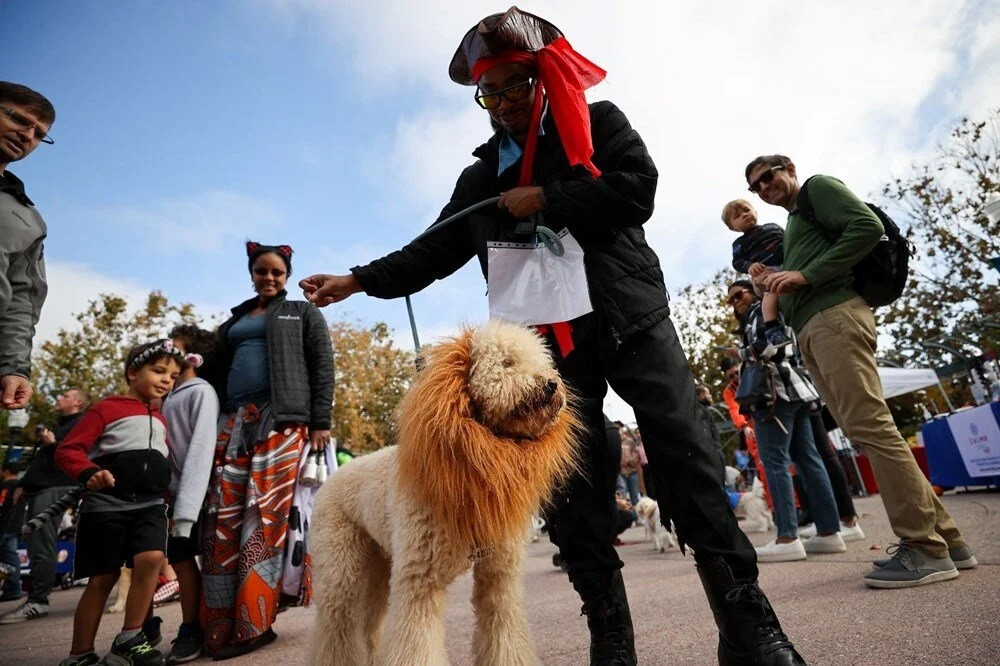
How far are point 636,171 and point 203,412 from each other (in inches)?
134

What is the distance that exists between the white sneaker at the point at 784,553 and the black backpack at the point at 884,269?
7.19 feet

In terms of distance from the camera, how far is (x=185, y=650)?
381cm

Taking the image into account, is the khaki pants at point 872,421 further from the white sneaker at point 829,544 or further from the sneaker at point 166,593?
the sneaker at point 166,593

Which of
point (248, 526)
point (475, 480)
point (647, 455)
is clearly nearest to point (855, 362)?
point (647, 455)

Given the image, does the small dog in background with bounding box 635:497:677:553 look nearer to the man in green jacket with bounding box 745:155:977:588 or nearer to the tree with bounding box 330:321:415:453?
the man in green jacket with bounding box 745:155:977:588

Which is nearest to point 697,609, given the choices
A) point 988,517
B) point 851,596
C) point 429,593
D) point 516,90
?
point 851,596

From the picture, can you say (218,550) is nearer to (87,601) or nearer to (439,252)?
(87,601)

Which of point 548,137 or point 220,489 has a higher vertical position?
point 548,137

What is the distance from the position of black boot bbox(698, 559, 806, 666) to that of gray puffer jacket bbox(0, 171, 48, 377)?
10.7 ft

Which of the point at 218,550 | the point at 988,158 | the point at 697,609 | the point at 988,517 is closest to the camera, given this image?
the point at 697,609

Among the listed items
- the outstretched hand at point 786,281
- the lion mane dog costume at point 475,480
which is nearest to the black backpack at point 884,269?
the outstretched hand at point 786,281

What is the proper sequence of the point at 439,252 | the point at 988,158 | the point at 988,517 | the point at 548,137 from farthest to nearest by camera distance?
the point at 988,158
the point at 988,517
the point at 439,252
the point at 548,137

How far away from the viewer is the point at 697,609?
337 cm

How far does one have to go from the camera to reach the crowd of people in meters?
2.16
